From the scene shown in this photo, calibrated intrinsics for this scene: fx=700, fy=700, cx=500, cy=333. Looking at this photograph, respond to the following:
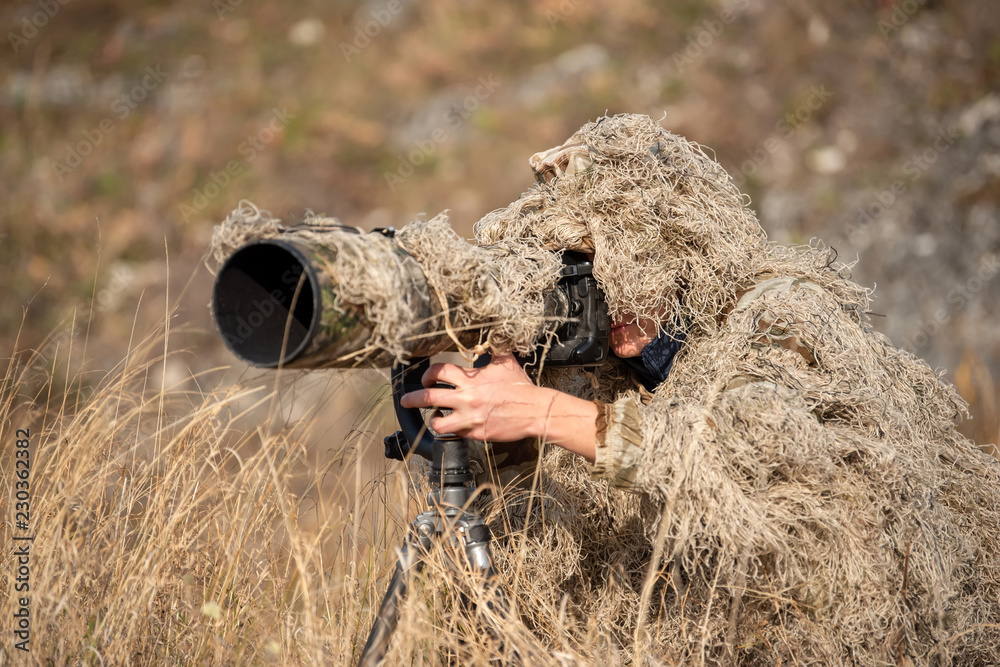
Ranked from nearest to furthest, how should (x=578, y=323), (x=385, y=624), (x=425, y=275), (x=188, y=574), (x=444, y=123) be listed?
(x=425, y=275)
(x=385, y=624)
(x=578, y=323)
(x=188, y=574)
(x=444, y=123)

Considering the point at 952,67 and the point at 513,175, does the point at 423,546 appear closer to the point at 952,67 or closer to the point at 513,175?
the point at 513,175

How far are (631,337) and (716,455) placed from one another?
1.53ft

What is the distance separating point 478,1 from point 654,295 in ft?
22.1

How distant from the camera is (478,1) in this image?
7.31 metres

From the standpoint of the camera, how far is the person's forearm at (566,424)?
133 centimetres

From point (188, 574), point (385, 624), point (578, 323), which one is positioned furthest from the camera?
point (188, 574)

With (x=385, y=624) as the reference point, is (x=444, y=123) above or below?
above

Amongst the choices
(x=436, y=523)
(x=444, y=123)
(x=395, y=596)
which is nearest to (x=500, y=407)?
(x=436, y=523)

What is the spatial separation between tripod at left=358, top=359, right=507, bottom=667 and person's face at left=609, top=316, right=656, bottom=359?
52cm

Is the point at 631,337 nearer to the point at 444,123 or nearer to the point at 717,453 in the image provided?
the point at 717,453

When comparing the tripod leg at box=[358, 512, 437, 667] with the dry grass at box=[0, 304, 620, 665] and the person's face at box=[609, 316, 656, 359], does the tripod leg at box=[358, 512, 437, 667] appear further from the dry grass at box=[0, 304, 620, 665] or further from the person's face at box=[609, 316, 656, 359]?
the person's face at box=[609, 316, 656, 359]

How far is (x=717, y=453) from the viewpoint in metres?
1.26

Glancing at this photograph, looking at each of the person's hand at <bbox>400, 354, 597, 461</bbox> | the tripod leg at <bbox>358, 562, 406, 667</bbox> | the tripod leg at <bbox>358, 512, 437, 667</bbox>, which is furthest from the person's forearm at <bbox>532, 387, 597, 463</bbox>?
the tripod leg at <bbox>358, 562, 406, 667</bbox>

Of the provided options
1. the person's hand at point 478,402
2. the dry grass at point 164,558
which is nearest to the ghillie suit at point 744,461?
the person's hand at point 478,402
